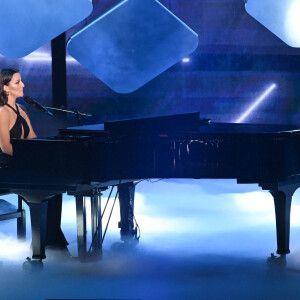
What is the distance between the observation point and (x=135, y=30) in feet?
19.7

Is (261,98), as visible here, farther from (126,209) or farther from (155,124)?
(155,124)

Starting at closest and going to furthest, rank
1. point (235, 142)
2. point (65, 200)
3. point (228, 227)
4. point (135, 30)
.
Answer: point (235, 142) < point (228, 227) < point (65, 200) < point (135, 30)

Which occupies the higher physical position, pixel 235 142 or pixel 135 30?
pixel 135 30

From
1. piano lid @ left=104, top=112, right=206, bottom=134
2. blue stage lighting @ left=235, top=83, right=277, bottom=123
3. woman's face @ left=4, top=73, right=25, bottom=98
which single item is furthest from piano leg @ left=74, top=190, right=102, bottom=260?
blue stage lighting @ left=235, top=83, right=277, bottom=123

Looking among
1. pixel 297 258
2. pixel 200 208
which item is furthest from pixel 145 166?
pixel 200 208

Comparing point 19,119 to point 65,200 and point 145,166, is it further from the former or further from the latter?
point 65,200

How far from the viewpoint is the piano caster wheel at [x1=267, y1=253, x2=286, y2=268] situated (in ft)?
10.1

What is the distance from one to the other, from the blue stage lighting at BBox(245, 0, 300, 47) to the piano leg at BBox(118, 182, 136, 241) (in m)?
3.40

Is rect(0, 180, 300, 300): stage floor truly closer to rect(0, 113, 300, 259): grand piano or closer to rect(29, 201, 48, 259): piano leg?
rect(29, 201, 48, 259): piano leg

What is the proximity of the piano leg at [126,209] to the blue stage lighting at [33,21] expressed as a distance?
2.99m

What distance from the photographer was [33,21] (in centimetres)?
588

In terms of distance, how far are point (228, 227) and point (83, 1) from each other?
10.9ft

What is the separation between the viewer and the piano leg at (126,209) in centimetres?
364

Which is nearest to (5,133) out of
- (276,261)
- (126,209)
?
(126,209)
